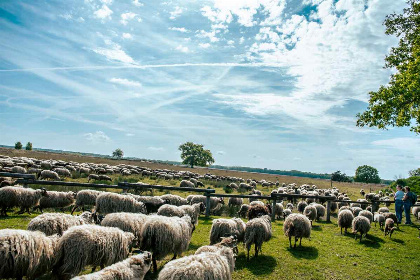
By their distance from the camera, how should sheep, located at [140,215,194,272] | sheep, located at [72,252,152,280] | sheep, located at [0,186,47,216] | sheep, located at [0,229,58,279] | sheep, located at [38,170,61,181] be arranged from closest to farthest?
sheep, located at [72,252,152,280] < sheep, located at [0,229,58,279] < sheep, located at [140,215,194,272] < sheep, located at [0,186,47,216] < sheep, located at [38,170,61,181]

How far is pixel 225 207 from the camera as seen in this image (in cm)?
1856

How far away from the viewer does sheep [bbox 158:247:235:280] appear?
4.07 metres

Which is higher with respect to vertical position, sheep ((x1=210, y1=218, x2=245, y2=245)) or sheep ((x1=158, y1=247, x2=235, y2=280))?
sheep ((x1=158, y1=247, x2=235, y2=280))

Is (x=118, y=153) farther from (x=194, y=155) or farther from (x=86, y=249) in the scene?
(x=86, y=249)

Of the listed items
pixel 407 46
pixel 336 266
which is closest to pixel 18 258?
pixel 336 266

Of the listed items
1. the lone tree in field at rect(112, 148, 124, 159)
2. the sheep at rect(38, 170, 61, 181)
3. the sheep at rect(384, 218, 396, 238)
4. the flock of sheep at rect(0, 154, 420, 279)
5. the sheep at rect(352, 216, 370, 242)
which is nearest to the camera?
the flock of sheep at rect(0, 154, 420, 279)

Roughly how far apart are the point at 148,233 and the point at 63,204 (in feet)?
27.0

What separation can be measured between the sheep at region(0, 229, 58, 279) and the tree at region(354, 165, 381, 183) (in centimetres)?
11210

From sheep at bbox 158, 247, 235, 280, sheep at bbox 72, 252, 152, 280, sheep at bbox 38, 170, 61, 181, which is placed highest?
sheep at bbox 158, 247, 235, 280

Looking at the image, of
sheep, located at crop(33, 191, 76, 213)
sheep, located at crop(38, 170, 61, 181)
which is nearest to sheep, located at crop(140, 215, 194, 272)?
sheep, located at crop(33, 191, 76, 213)

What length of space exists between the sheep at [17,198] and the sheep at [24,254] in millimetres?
7367

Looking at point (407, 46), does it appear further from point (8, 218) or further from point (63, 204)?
point (8, 218)

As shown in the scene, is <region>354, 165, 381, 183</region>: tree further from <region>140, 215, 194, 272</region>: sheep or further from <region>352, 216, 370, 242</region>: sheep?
<region>140, 215, 194, 272</region>: sheep

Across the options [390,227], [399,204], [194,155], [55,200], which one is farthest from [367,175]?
[55,200]
